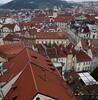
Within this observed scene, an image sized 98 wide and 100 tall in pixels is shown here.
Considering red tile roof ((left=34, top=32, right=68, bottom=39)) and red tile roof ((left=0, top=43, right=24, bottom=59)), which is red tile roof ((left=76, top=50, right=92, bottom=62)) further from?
red tile roof ((left=34, top=32, right=68, bottom=39))

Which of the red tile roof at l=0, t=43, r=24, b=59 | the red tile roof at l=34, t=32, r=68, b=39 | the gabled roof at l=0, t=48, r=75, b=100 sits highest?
the gabled roof at l=0, t=48, r=75, b=100

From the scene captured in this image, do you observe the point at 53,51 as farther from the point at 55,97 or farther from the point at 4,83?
the point at 55,97

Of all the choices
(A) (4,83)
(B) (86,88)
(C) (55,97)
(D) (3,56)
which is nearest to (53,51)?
(D) (3,56)

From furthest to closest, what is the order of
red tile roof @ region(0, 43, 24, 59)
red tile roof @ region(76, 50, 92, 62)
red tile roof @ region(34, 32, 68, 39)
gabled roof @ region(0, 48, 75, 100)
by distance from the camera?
red tile roof @ region(34, 32, 68, 39) → red tile roof @ region(76, 50, 92, 62) → red tile roof @ region(0, 43, 24, 59) → gabled roof @ region(0, 48, 75, 100)

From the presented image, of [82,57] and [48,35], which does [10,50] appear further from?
[48,35]

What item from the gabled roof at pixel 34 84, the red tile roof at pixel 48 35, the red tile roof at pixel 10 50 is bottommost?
the red tile roof at pixel 48 35

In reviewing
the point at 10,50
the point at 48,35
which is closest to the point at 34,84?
the point at 10,50

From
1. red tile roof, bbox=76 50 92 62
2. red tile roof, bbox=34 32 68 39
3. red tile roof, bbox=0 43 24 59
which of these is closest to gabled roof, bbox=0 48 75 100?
red tile roof, bbox=0 43 24 59

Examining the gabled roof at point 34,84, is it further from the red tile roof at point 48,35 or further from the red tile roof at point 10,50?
the red tile roof at point 48,35

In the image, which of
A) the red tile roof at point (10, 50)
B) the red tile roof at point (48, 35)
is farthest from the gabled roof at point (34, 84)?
the red tile roof at point (48, 35)

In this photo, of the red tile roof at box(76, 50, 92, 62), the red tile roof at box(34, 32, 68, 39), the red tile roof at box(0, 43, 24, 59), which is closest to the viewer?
the red tile roof at box(0, 43, 24, 59)

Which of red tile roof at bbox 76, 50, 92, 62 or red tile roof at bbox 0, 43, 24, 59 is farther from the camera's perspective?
red tile roof at bbox 76, 50, 92, 62
